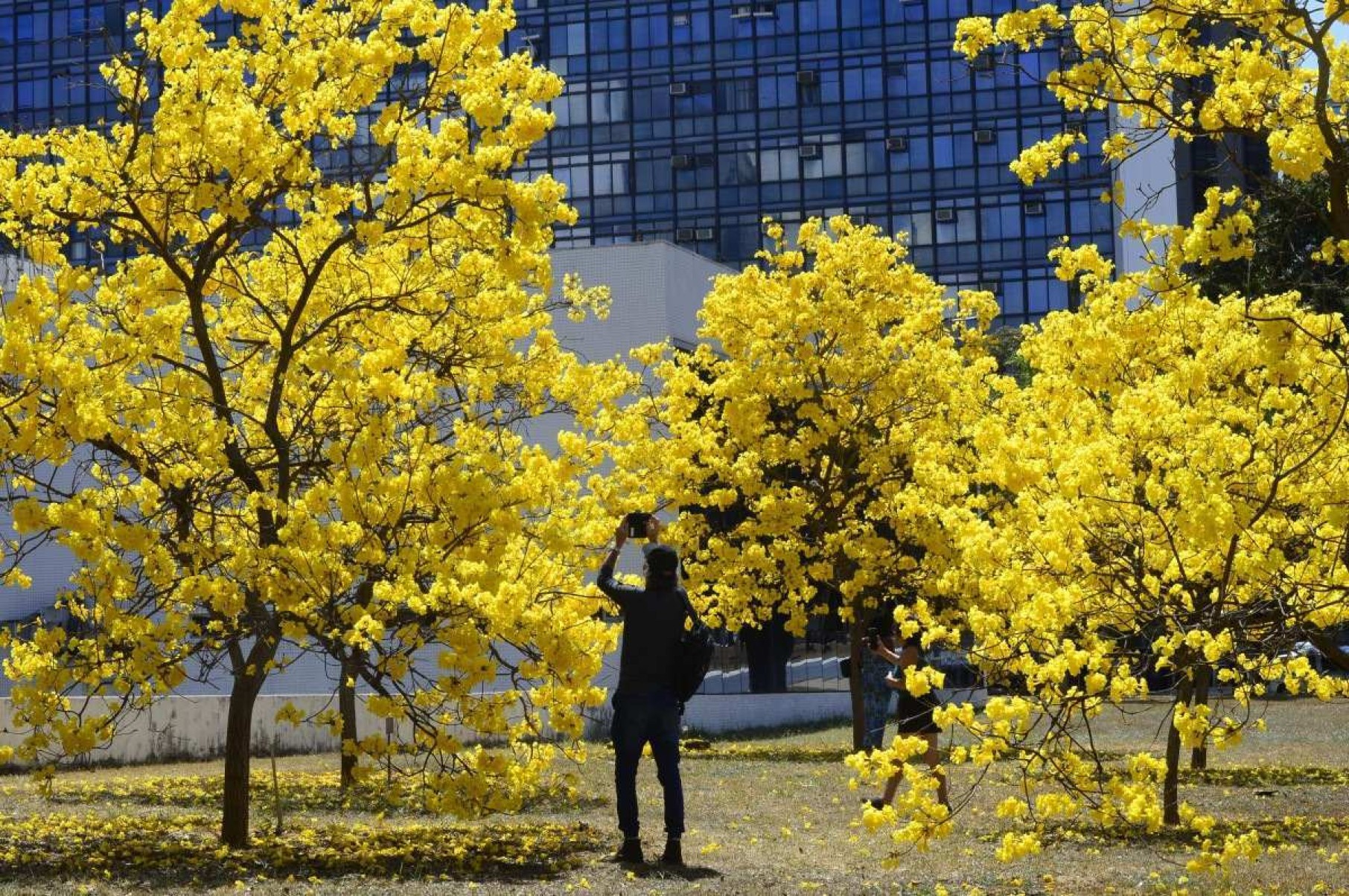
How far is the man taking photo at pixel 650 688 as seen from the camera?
9.27 meters

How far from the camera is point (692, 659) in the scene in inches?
365

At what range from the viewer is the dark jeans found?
9.26 m

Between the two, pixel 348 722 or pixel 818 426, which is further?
pixel 818 426

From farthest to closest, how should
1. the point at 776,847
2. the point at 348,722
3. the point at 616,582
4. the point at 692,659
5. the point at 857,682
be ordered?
the point at 857,682
the point at 348,722
the point at 776,847
the point at 616,582
the point at 692,659

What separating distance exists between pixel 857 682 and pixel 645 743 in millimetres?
11501

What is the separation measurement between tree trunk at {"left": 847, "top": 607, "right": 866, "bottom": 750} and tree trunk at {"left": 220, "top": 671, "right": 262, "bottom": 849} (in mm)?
9952

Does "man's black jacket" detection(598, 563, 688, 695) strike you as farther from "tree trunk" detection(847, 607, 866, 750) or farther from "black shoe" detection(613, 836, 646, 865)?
"tree trunk" detection(847, 607, 866, 750)

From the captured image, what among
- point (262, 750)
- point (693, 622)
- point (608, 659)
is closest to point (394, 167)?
point (693, 622)

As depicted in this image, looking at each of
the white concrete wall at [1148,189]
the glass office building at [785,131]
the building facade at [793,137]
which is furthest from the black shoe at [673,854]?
the glass office building at [785,131]

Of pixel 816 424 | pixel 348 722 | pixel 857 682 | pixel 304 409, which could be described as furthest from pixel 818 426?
pixel 304 409

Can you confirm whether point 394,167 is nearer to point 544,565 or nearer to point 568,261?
point 544,565

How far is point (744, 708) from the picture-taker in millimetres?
30312

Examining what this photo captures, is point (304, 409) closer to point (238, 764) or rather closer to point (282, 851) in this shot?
point (238, 764)

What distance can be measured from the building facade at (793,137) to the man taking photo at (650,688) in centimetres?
4393
